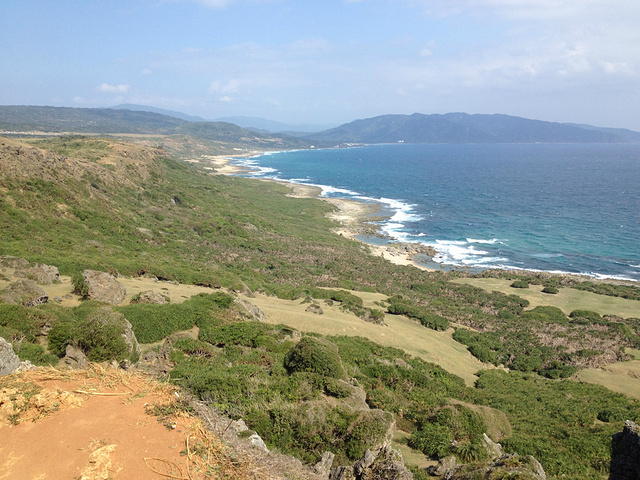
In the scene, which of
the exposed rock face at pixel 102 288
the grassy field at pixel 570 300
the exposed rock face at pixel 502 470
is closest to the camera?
the exposed rock face at pixel 502 470

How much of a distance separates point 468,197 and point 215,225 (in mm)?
78064

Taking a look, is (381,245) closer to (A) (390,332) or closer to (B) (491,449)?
(A) (390,332)

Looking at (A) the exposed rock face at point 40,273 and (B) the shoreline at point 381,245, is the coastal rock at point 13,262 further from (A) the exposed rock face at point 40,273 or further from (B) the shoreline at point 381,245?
(B) the shoreline at point 381,245

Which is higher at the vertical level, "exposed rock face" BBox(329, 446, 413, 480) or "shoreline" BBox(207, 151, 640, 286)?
"exposed rock face" BBox(329, 446, 413, 480)

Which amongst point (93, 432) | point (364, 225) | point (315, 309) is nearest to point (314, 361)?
point (93, 432)

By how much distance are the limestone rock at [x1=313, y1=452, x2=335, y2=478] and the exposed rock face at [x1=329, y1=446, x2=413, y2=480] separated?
16cm

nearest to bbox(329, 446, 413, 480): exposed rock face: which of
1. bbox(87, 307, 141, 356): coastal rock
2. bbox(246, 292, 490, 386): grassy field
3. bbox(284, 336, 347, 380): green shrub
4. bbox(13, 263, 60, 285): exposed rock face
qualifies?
bbox(284, 336, 347, 380): green shrub

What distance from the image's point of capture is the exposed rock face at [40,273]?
62.8ft

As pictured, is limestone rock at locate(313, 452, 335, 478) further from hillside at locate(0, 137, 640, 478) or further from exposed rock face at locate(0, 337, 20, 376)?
exposed rock face at locate(0, 337, 20, 376)

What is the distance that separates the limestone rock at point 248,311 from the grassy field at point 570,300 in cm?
2959

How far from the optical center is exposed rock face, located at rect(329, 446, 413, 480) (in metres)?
7.45

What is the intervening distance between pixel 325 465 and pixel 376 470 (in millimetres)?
1278

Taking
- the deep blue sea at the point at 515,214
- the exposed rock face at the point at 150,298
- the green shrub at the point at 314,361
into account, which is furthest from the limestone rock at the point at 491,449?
the deep blue sea at the point at 515,214

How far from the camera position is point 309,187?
389ft
